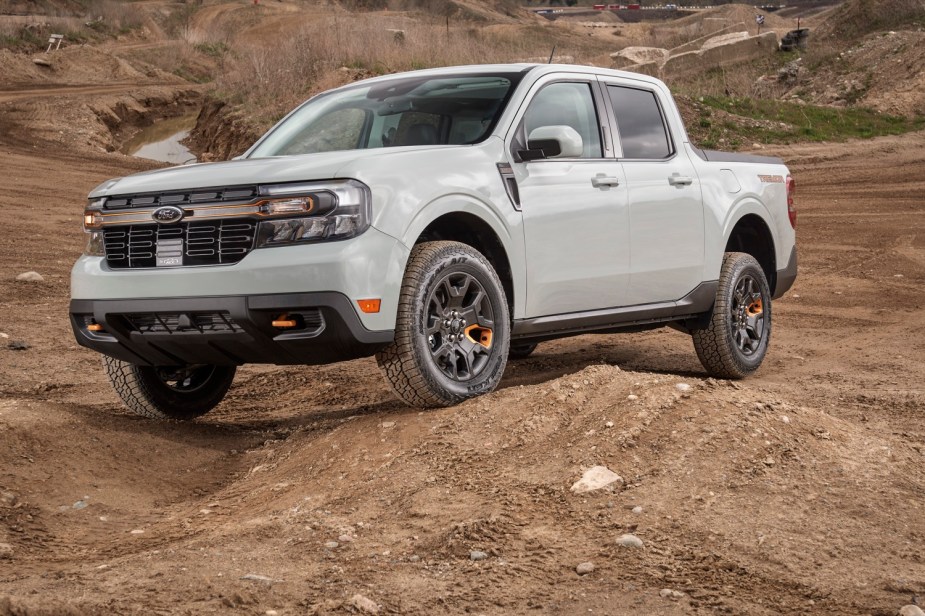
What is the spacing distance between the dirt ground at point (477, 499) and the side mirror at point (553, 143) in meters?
1.23

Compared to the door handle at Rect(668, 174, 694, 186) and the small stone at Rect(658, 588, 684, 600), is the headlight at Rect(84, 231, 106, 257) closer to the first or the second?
the door handle at Rect(668, 174, 694, 186)

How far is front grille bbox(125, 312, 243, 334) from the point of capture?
20.4ft

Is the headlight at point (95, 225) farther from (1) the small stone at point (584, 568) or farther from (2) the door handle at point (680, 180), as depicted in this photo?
(2) the door handle at point (680, 180)

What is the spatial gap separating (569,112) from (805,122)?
72.3ft

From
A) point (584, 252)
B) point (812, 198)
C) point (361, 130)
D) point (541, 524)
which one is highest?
point (361, 130)

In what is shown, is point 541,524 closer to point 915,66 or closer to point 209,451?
point 209,451

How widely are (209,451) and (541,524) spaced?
2.62 meters

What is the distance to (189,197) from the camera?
6258mm

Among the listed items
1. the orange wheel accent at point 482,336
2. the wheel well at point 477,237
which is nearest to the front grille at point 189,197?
the wheel well at point 477,237

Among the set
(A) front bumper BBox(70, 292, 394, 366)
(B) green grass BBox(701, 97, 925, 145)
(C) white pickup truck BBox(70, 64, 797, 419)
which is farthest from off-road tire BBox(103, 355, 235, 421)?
(B) green grass BBox(701, 97, 925, 145)

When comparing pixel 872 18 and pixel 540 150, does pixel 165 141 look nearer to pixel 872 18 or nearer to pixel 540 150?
pixel 872 18

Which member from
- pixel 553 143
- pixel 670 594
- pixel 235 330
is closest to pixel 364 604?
pixel 670 594

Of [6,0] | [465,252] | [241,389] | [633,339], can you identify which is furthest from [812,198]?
[6,0]

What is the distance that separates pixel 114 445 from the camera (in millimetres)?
6812
